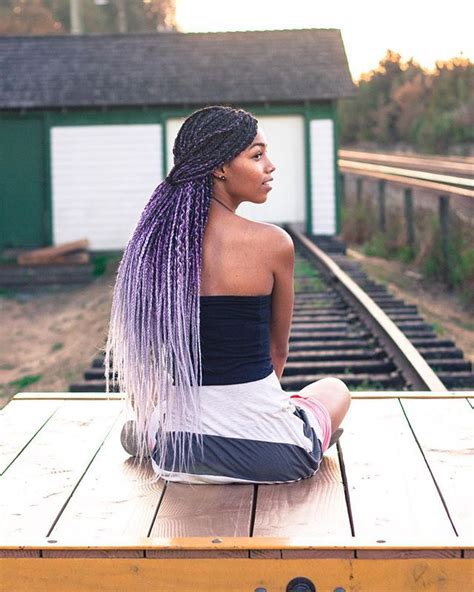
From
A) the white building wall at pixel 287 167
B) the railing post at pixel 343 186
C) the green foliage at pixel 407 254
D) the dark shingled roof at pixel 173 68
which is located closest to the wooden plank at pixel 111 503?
the green foliage at pixel 407 254

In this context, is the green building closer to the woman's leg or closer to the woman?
the woman's leg

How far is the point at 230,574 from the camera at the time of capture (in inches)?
133

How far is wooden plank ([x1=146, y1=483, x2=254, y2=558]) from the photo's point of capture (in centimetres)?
354

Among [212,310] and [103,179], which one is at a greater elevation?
[103,179]

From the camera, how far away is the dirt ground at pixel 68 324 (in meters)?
12.6

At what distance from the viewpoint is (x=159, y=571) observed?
11.2ft

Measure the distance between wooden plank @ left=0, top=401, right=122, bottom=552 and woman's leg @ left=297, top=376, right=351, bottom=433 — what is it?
32.8 inches

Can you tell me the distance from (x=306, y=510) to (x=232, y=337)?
0.61m

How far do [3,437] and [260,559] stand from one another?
1.69 m

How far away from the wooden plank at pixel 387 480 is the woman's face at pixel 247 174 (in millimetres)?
1009

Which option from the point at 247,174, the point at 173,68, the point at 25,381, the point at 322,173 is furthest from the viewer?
the point at 173,68

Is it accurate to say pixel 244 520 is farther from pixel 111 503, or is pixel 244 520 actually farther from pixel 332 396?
pixel 332 396

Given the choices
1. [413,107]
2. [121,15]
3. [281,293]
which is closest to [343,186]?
[413,107]

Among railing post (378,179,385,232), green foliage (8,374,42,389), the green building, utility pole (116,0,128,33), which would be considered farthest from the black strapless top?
utility pole (116,0,128,33)
